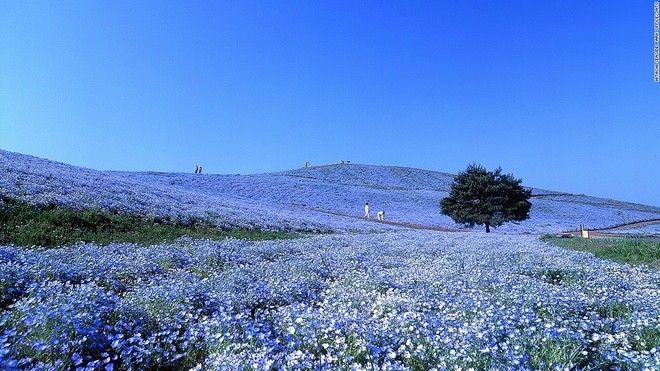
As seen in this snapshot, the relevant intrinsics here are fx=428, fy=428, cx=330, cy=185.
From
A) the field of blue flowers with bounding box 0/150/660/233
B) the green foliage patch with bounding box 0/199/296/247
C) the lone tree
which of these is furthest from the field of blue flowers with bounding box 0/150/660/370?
the lone tree

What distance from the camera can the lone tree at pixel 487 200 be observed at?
35.8m

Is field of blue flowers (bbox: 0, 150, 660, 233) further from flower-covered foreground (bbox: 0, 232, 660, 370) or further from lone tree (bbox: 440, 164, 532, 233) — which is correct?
flower-covered foreground (bbox: 0, 232, 660, 370)

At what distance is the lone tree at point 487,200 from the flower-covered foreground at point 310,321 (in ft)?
91.1

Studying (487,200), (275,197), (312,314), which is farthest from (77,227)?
(275,197)

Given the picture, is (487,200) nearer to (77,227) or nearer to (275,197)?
(275,197)

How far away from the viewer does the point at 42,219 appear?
1339 cm

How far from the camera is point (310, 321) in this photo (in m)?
4.91

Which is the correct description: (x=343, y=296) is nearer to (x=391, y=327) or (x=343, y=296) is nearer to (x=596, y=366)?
(x=391, y=327)

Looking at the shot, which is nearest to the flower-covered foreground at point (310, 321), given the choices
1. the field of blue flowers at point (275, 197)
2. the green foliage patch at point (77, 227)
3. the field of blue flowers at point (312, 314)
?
the field of blue flowers at point (312, 314)

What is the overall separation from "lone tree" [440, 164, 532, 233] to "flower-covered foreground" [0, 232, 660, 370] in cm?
2777

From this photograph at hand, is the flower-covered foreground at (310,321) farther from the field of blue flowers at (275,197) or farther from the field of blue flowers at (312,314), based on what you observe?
the field of blue flowers at (275,197)

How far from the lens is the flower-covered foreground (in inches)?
160

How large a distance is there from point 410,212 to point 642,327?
142ft

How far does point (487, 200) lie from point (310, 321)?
33.9 metres
